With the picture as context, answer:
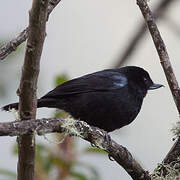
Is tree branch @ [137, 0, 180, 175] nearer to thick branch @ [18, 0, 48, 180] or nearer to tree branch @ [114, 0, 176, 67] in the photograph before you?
tree branch @ [114, 0, 176, 67]

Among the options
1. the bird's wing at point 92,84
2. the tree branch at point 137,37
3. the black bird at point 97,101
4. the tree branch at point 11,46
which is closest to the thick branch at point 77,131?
the tree branch at point 137,37

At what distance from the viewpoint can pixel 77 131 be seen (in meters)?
2.16

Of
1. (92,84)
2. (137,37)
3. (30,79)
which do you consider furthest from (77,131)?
(92,84)

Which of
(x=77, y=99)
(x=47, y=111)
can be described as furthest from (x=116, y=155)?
(x=47, y=111)

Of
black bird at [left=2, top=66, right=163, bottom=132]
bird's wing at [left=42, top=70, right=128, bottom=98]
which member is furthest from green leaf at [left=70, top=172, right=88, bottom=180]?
bird's wing at [left=42, top=70, right=128, bottom=98]

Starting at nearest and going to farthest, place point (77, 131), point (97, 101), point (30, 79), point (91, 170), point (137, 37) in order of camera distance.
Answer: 1. point (30, 79)
2. point (77, 131)
3. point (137, 37)
4. point (91, 170)
5. point (97, 101)

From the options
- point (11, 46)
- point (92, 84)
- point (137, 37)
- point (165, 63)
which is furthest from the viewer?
point (92, 84)

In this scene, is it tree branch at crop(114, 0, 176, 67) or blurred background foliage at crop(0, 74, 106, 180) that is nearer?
tree branch at crop(114, 0, 176, 67)

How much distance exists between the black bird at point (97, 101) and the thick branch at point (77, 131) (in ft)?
3.83

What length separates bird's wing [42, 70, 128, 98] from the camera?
364cm

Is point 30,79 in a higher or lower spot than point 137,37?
lower

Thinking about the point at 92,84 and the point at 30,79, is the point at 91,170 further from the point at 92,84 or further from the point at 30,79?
the point at 30,79

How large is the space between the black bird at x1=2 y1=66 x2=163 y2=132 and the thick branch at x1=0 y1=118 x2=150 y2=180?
3.83 ft

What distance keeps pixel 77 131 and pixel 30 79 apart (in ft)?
1.06
